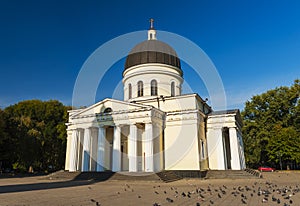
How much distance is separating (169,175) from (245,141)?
1098 inches

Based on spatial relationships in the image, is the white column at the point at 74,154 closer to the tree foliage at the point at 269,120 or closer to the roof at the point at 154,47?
the roof at the point at 154,47

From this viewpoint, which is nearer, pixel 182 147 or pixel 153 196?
pixel 153 196

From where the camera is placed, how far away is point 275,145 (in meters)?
38.2

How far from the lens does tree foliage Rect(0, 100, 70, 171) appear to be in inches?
1222

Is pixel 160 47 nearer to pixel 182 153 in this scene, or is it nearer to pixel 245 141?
pixel 182 153

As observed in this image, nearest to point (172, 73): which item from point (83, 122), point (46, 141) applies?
point (83, 122)

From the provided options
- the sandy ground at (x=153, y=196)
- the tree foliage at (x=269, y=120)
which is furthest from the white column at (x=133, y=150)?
the tree foliage at (x=269, y=120)

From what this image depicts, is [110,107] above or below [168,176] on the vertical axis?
above

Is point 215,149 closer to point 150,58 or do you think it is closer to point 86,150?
point 150,58

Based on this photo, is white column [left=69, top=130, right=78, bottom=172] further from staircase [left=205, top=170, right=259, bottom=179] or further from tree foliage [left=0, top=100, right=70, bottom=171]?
staircase [left=205, top=170, right=259, bottom=179]

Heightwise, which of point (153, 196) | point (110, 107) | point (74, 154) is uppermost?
point (110, 107)

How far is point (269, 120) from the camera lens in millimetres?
43812

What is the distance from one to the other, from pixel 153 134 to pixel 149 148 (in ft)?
6.70

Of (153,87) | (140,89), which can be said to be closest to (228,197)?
(153,87)
